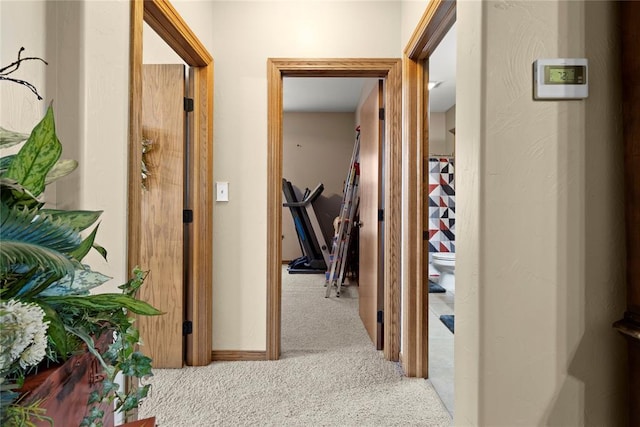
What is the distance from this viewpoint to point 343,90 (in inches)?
207

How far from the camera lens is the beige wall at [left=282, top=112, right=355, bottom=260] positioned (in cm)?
649

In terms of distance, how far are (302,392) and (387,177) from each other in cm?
145

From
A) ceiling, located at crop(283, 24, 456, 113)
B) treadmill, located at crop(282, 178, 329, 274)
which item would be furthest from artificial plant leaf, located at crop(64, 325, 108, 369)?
treadmill, located at crop(282, 178, 329, 274)

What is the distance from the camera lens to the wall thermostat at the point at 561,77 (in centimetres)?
105

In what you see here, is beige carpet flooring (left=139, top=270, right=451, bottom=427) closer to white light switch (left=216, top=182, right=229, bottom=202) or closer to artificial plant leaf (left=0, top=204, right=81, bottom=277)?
white light switch (left=216, top=182, right=229, bottom=202)

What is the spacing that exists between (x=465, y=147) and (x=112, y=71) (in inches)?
52.0

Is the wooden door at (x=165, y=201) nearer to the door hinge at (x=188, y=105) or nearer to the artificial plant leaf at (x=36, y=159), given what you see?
the door hinge at (x=188, y=105)

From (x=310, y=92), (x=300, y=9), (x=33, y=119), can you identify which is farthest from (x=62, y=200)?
(x=310, y=92)

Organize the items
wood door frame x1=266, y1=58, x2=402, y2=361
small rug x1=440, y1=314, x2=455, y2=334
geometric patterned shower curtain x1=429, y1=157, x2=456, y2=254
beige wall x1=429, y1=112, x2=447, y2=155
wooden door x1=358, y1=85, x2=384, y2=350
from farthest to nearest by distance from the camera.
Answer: beige wall x1=429, y1=112, x2=447, y2=155 → geometric patterned shower curtain x1=429, y1=157, x2=456, y2=254 → small rug x1=440, y1=314, x2=455, y2=334 → wooden door x1=358, y1=85, x2=384, y2=350 → wood door frame x1=266, y1=58, x2=402, y2=361

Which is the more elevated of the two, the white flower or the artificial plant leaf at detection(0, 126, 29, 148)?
the artificial plant leaf at detection(0, 126, 29, 148)

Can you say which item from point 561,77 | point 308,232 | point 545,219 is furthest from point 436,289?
point 561,77

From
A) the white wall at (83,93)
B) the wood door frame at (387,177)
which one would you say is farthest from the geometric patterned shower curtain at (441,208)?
the white wall at (83,93)

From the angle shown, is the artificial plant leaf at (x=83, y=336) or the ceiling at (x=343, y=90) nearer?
the artificial plant leaf at (x=83, y=336)

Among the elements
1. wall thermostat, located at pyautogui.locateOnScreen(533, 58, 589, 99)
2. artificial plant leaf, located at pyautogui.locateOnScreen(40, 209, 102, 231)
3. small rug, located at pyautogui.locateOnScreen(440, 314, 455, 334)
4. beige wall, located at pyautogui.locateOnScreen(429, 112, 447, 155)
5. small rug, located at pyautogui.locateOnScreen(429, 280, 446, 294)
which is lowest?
small rug, located at pyautogui.locateOnScreen(440, 314, 455, 334)
